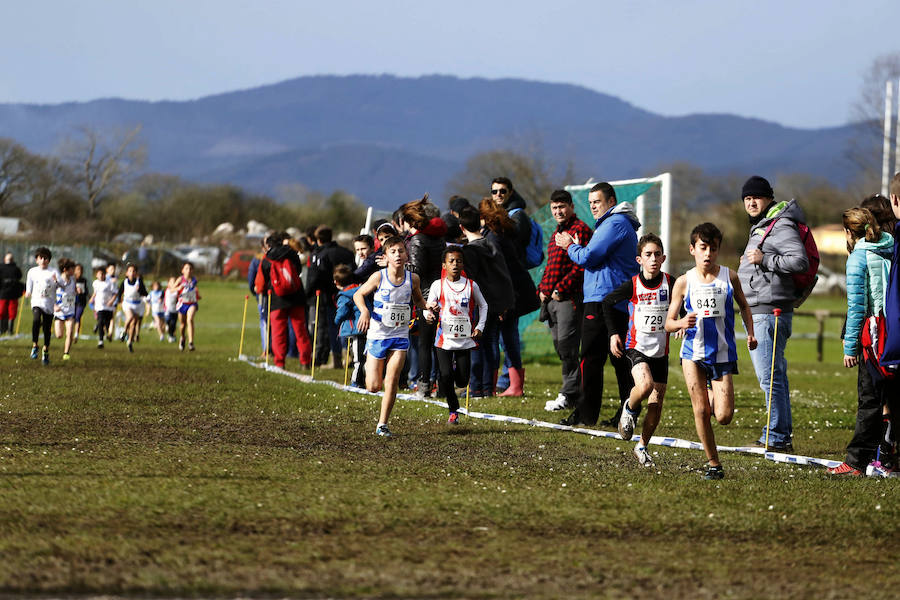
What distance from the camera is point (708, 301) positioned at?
8.81 meters

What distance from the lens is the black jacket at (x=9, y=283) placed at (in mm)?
24266

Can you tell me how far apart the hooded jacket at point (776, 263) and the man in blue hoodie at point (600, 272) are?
4.24ft

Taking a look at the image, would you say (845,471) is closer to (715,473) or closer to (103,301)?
(715,473)

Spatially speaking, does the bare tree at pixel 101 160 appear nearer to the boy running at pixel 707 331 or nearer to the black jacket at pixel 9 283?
the black jacket at pixel 9 283

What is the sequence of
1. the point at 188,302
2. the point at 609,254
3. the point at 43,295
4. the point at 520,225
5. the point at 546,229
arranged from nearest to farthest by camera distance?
1. the point at 609,254
2. the point at 520,225
3. the point at 43,295
4. the point at 546,229
5. the point at 188,302

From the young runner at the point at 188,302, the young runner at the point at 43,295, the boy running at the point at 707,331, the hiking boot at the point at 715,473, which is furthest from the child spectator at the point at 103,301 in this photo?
the hiking boot at the point at 715,473

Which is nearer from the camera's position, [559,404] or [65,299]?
[559,404]

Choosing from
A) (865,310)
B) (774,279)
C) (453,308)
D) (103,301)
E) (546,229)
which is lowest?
(103,301)

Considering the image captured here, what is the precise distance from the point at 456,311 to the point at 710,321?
148 inches

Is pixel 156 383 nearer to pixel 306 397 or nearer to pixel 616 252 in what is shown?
pixel 306 397

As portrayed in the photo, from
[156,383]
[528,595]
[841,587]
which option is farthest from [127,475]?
[156,383]

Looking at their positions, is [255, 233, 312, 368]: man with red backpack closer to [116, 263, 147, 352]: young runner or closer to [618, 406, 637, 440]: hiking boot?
[116, 263, 147, 352]: young runner

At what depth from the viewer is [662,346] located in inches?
377

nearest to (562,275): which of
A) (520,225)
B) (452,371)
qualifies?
(520,225)
